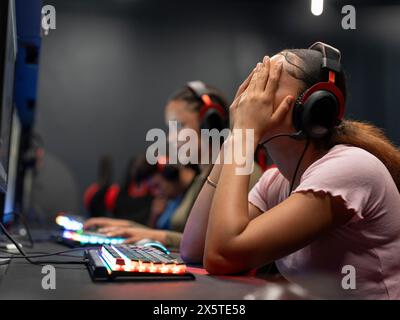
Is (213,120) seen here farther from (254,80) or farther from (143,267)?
(143,267)

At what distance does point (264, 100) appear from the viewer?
0.86m

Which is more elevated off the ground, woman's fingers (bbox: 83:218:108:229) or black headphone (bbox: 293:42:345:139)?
black headphone (bbox: 293:42:345:139)

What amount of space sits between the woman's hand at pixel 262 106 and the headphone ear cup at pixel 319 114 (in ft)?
0.14

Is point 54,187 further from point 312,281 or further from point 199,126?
point 312,281

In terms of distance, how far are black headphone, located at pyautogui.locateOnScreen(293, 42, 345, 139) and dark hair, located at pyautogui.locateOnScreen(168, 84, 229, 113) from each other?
68 centimetres

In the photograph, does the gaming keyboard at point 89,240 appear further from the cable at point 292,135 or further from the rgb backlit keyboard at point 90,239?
the cable at point 292,135

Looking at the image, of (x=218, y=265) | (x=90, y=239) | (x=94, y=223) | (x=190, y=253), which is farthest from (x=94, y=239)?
(x=218, y=265)

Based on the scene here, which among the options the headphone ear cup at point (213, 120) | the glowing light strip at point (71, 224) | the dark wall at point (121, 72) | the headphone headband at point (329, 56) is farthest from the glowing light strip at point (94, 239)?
the dark wall at point (121, 72)

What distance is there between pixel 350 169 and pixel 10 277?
541mm

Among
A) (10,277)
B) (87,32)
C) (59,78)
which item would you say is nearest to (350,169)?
(10,277)

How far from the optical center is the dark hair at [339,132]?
0.88 metres

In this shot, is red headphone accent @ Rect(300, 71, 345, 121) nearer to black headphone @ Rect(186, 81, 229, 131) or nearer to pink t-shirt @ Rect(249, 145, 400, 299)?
pink t-shirt @ Rect(249, 145, 400, 299)

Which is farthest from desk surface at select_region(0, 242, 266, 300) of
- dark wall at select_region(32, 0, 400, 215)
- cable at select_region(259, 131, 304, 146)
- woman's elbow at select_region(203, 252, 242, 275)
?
dark wall at select_region(32, 0, 400, 215)

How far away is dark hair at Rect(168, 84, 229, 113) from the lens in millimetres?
1563
